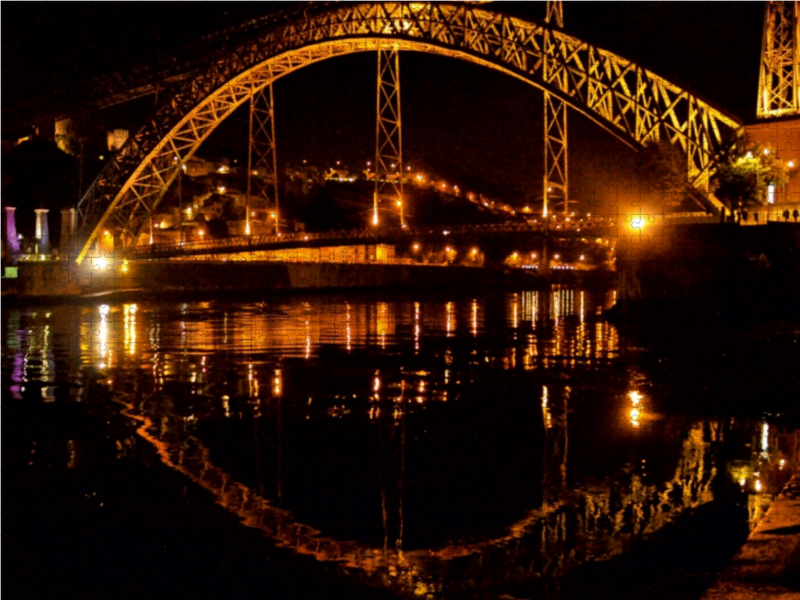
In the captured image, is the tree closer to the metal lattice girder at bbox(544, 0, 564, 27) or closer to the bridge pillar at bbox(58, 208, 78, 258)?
the metal lattice girder at bbox(544, 0, 564, 27)

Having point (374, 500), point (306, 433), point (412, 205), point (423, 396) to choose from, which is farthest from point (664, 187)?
point (412, 205)

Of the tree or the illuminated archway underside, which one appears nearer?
the tree

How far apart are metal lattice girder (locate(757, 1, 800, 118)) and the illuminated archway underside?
2.84 metres

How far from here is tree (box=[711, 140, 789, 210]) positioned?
96.0 feet

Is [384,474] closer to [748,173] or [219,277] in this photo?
[748,173]

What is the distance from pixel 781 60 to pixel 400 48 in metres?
18.5

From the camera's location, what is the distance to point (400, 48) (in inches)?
1668

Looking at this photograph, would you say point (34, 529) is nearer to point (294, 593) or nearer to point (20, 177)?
point (294, 593)

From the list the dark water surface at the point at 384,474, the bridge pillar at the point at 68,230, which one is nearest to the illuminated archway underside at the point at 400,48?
the bridge pillar at the point at 68,230

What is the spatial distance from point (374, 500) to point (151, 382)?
23.6 ft

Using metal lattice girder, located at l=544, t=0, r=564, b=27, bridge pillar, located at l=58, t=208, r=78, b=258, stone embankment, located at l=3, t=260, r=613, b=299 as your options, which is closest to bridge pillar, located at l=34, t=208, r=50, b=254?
bridge pillar, located at l=58, t=208, r=78, b=258

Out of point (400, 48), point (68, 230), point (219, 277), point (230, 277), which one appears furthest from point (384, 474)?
point (68, 230)

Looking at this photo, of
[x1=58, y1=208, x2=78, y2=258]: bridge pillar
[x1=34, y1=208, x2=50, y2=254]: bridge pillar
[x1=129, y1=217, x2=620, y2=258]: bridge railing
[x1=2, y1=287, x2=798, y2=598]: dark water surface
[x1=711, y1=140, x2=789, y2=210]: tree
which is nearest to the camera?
[x1=2, y1=287, x2=798, y2=598]: dark water surface

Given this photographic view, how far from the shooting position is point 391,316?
3130 centimetres
